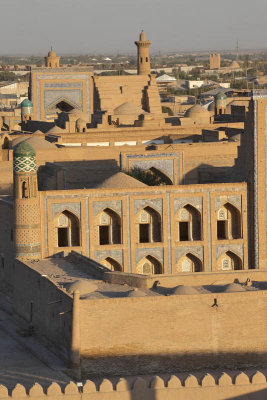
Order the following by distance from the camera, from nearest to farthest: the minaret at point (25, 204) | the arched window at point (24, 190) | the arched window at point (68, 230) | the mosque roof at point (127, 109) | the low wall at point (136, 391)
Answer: the low wall at point (136, 391) → the minaret at point (25, 204) → the arched window at point (24, 190) → the arched window at point (68, 230) → the mosque roof at point (127, 109)

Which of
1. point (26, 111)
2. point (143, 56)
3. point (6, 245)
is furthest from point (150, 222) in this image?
point (143, 56)

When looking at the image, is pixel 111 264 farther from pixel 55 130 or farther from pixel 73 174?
pixel 55 130

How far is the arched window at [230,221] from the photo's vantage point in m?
39.0

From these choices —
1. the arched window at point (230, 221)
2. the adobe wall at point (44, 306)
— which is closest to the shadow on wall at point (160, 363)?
the adobe wall at point (44, 306)

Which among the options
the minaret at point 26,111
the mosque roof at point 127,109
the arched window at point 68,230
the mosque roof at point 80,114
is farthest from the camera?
the minaret at point 26,111

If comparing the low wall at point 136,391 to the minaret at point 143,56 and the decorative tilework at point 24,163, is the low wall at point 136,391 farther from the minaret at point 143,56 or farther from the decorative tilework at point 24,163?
the minaret at point 143,56

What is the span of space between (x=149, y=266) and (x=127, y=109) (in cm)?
2814

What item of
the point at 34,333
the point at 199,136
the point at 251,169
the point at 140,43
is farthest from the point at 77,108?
the point at 34,333

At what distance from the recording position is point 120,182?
38.3 m

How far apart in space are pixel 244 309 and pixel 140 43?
52482 millimetres

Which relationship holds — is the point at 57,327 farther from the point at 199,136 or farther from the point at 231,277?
the point at 199,136

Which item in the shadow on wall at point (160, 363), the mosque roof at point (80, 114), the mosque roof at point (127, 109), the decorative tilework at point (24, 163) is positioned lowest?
the shadow on wall at point (160, 363)

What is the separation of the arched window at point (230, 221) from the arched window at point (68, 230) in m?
4.66

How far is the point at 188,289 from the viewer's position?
2939 cm
